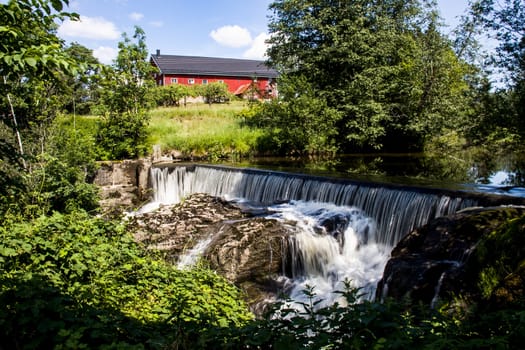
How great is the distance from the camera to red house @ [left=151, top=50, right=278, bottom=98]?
4975cm

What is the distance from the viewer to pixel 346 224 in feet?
31.3

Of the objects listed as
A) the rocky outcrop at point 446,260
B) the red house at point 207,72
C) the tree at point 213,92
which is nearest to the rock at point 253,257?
the rocky outcrop at point 446,260

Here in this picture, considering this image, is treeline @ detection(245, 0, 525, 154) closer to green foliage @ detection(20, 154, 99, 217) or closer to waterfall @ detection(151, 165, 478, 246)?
waterfall @ detection(151, 165, 478, 246)

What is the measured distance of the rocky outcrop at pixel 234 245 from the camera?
26.3 feet

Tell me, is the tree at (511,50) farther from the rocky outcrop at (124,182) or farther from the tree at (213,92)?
the tree at (213,92)

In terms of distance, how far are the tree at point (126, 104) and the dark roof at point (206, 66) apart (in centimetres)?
3209

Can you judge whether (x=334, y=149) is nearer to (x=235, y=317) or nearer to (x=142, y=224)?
(x=142, y=224)

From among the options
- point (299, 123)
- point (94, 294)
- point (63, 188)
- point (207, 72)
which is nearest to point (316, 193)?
point (63, 188)

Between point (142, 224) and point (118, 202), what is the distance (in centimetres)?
Result: 550

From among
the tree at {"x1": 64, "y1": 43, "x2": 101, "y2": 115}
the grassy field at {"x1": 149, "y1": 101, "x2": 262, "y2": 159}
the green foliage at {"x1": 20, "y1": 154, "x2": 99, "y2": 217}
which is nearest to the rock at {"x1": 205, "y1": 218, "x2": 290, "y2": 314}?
the green foliage at {"x1": 20, "y1": 154, "x2": 99, "y2": 217}

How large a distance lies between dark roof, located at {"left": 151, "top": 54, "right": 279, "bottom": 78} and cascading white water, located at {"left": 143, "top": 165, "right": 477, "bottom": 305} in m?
39.6

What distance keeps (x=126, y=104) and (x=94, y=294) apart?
15.0 metres

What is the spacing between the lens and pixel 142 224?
10.3 m

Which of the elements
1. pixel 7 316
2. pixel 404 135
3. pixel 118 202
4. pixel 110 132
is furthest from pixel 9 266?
pixel 404 135
